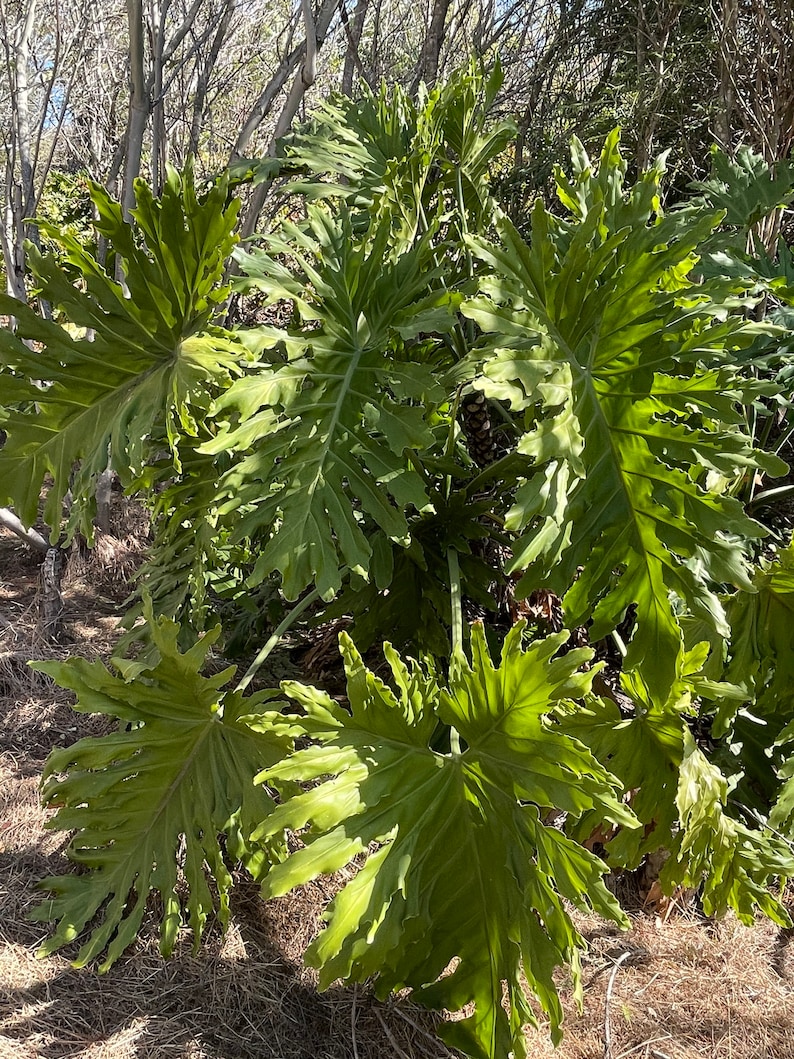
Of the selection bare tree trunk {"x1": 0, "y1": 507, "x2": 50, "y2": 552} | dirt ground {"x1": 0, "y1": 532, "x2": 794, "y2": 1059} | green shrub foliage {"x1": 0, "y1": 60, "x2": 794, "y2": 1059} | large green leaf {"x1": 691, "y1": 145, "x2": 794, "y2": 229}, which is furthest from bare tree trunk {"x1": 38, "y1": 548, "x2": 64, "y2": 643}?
large green leaf {"x1": 691, "y1": 145, "x2": 794, "y2": 229}

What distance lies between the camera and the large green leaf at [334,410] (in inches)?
53.6

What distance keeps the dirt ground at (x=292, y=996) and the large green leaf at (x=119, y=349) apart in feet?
2.77

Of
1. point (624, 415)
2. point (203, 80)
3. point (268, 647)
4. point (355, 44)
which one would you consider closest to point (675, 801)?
point (624, 415)

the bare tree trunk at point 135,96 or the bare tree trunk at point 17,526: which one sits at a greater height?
the bare tree trunk at point 135,96

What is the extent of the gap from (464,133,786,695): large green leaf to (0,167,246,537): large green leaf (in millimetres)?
524

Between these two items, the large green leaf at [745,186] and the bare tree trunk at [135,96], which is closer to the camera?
the large green leaf at [745,186]

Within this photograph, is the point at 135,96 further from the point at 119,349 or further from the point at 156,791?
the point at 156,791

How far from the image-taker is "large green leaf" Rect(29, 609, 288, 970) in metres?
1.42

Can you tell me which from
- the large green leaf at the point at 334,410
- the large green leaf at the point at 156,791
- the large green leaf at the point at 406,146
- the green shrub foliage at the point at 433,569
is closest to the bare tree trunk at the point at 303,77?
the large green leaf at the point at 406,146

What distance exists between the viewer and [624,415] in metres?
1.34

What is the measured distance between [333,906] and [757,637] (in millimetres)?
940

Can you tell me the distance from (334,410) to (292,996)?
1139 mm

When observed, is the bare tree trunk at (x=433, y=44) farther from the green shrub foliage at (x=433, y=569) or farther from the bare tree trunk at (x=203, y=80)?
the green shrub foliage at (x=433, y=569)

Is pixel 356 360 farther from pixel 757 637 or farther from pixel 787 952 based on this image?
pixel 787 952
